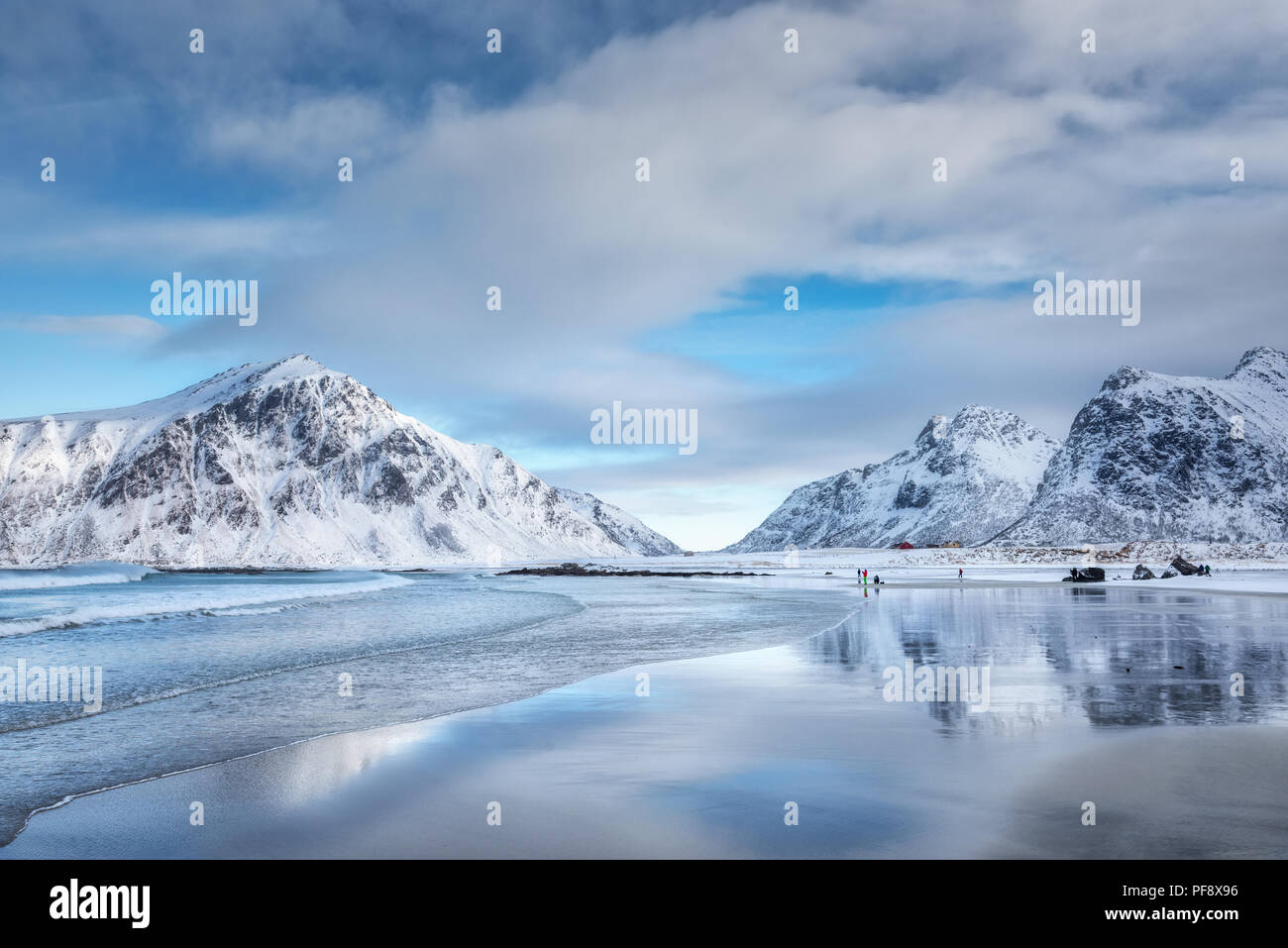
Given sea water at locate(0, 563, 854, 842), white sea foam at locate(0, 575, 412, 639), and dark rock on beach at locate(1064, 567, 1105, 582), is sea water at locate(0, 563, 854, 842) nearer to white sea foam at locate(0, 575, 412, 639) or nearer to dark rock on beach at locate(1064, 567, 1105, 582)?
white sea foam at locate(0, 575, 412, 639)

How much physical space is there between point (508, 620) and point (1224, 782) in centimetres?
2923

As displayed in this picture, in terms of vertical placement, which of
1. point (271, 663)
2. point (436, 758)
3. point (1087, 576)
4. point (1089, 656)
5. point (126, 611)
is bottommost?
point (1087, 576)

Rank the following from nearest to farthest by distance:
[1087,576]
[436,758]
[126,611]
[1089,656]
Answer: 1. [436,758]
2. [1089,656]
3. [126,611]
4. [1087,576]

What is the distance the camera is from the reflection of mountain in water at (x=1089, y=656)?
40.9 feet

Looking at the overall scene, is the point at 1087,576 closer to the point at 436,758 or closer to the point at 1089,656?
the point at 1089,656

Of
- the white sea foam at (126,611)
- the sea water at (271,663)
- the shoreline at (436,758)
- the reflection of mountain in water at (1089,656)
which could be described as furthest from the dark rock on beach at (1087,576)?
the shoreline at (436,758)

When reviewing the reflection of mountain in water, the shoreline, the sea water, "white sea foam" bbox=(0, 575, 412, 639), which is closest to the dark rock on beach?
the reflection of mountain in water

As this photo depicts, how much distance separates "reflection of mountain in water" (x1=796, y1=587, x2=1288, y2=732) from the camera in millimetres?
12477

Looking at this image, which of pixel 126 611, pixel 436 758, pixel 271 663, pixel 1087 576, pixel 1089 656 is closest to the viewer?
pixel 436 758

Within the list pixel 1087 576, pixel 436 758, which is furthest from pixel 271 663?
pixel 1087 576

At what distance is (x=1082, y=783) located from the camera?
27.8ft

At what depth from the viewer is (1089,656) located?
19.5 metres

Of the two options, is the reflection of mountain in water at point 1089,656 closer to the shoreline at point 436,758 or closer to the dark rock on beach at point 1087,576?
the shoreline at point 436,758
